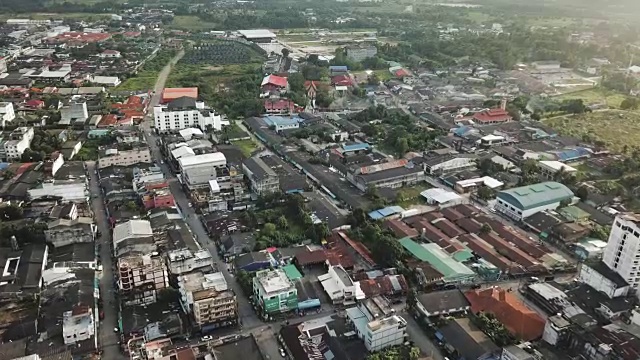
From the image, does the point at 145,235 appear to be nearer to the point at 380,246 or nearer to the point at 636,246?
the point at 380,246

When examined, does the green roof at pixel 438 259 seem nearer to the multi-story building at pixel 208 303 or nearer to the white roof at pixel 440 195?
the white roof at pixel 440 195

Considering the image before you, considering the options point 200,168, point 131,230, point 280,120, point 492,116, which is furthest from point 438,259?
point 492,116

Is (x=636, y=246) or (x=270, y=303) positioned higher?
(x=636, y=246)

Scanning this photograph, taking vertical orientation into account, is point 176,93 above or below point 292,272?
above

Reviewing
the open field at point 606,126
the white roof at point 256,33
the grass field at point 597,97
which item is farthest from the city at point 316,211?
the white roof at point 256,33

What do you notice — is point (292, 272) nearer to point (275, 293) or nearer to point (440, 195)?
point (275, 293)

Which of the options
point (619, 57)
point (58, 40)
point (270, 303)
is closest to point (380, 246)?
point (270, 303)
